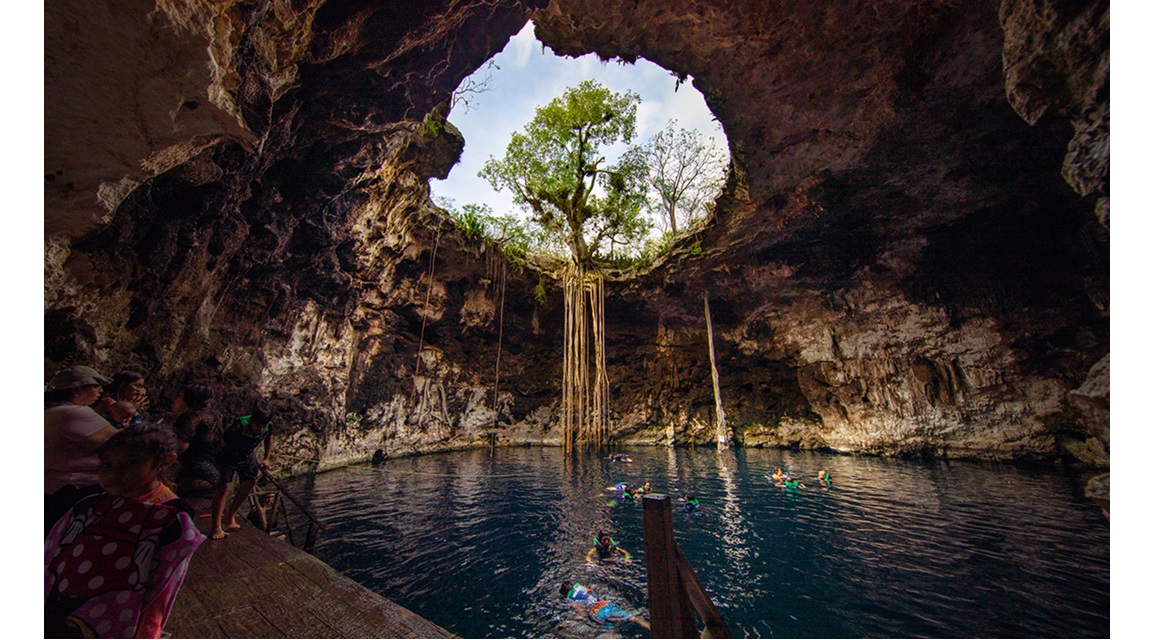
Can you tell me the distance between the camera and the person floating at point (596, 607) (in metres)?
3.07

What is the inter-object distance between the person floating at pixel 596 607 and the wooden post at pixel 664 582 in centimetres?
122

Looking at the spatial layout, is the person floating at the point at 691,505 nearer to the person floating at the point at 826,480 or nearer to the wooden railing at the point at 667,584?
the person floating at the point at 826,480

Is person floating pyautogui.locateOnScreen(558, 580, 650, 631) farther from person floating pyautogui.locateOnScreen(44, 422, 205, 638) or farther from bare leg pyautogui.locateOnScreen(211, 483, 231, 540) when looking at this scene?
bare leg pyautogui.locateOnScreen(211, 483, 231, 540)

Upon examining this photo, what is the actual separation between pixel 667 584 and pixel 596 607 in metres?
1.63

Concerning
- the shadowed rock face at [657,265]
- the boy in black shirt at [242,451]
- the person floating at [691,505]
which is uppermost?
the shadowed rock face at [657,265]

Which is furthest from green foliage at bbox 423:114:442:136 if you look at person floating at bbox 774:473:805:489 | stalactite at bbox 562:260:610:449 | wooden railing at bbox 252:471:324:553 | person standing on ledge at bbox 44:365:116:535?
person floating at bbox 774:473:805:489

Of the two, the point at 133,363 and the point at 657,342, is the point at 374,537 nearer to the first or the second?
the point at 133,363

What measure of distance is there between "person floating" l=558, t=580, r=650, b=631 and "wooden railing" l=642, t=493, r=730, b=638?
1.18 meters

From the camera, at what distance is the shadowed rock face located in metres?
3.04

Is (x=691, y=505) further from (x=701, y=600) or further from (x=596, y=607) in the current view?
(x=701, y=600)

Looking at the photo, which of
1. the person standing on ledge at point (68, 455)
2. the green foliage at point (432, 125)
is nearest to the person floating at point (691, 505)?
the person standing on ledge at point (68, 455)

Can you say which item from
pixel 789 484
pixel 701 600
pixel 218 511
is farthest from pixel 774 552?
pixel 218 511

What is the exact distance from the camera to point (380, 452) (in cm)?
1201

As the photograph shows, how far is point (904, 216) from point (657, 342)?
355 inches
